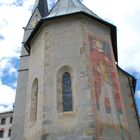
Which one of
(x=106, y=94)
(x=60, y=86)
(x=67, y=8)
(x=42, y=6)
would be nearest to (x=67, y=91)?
(x=60, y=86)

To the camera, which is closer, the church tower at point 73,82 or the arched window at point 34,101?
the church tower at point 73,82

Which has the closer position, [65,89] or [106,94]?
[106,94]

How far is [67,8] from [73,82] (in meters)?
4.94

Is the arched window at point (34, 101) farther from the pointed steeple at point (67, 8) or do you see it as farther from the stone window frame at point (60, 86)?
the pointed steeple at point (67, 8)

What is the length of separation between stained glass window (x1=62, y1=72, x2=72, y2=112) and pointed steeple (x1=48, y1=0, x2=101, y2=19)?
365 centimetres

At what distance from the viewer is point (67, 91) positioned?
436 inches

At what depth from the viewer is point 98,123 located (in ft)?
32.1

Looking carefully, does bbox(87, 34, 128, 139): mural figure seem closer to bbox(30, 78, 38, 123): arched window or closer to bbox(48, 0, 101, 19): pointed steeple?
bbox(48, 0, 101, 19): pointed steeple

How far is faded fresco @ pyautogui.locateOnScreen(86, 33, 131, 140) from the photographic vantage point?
32.9ft

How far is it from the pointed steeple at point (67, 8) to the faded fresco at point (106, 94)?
6.23ft

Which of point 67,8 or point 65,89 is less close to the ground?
point 67,8

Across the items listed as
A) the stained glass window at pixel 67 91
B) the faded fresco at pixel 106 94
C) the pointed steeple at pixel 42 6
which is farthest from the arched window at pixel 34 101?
the pointed steeple at pixel 42 6

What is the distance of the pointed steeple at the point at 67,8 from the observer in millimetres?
13461

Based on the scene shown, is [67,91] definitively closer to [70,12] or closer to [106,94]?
[106,94]
